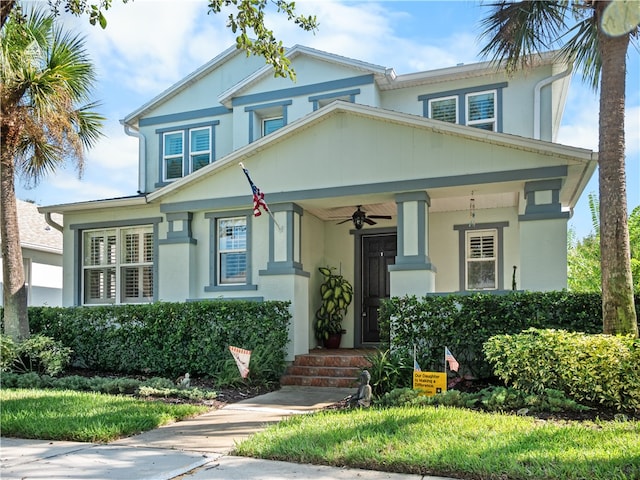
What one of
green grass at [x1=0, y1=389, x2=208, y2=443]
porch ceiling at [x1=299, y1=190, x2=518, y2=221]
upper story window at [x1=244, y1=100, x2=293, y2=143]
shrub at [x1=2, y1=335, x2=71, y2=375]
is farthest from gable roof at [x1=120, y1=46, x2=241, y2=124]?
green grass at [x1=0, y1=389, x2=208, y2=443]

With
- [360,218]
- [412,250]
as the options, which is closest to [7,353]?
[360,218]

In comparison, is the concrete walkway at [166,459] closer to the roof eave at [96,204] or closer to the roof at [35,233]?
the roof eave at [96,204]

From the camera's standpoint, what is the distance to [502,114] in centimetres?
1200

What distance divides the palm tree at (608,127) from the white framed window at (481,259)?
418 cm

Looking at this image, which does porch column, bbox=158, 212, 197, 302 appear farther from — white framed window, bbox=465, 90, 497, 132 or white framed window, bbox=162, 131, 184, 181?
white framed window, bbox=465, 90, 497, 132

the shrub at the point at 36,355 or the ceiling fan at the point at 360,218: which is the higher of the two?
the ceiling fan at the point at 360,218

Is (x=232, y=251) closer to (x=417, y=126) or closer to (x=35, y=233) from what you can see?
(x=417, y=126)

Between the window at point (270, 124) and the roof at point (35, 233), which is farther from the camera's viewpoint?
the roof at point (35, 233)

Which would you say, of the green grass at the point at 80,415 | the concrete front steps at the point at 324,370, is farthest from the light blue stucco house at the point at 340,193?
the green grass at the point at 80,415

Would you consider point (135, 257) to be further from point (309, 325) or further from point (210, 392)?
point (210, 392)

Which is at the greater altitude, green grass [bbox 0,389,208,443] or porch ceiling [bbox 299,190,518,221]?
porch ceiling [bbox 299,190,518,221]

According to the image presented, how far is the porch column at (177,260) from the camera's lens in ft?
37.8

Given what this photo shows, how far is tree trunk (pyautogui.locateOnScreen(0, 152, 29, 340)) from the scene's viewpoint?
10.4 meters

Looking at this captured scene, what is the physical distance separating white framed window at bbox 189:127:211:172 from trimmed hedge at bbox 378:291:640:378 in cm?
754
